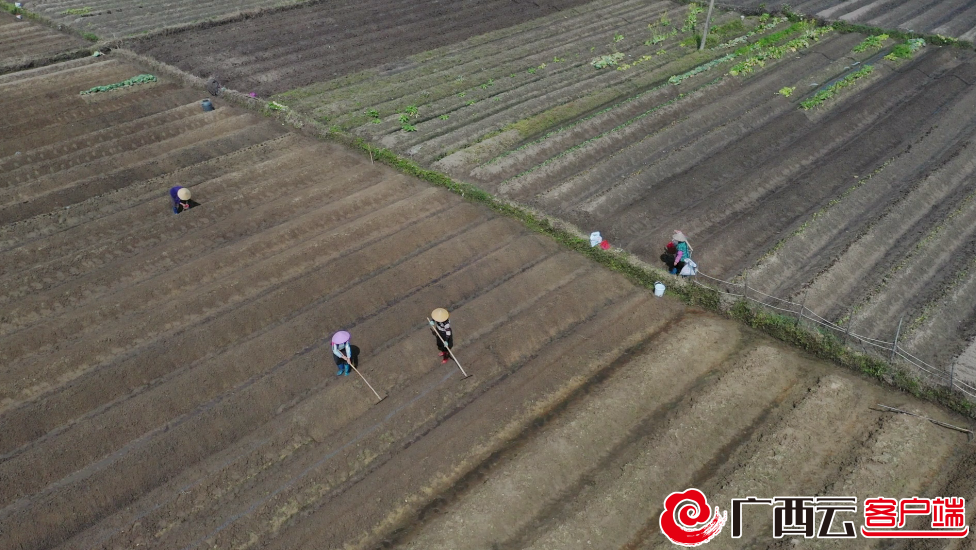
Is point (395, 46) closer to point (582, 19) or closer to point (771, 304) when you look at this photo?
point (582, 19)

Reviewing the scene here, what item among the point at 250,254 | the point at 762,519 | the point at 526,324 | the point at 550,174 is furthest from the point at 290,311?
the point at 762,519

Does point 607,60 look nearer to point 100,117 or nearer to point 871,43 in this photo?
point 871,43

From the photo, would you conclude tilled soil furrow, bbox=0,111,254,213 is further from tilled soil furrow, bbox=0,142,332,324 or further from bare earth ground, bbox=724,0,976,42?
bare earth ground, bbox=724,0,976,42

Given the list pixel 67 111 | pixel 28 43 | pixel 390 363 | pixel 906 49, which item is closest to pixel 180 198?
pixel 390 363

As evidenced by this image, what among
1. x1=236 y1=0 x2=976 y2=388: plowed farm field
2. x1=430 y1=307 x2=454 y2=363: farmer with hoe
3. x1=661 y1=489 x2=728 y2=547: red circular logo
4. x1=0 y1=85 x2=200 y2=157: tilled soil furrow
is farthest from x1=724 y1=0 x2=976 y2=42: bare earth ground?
x1=661 y1=489 x2=728 y2=547: red circular logo

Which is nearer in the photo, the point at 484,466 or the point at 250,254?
the point at 484,466

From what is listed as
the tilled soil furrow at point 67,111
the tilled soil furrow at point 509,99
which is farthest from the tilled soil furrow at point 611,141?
the tilled soil furrow at point 67,111
